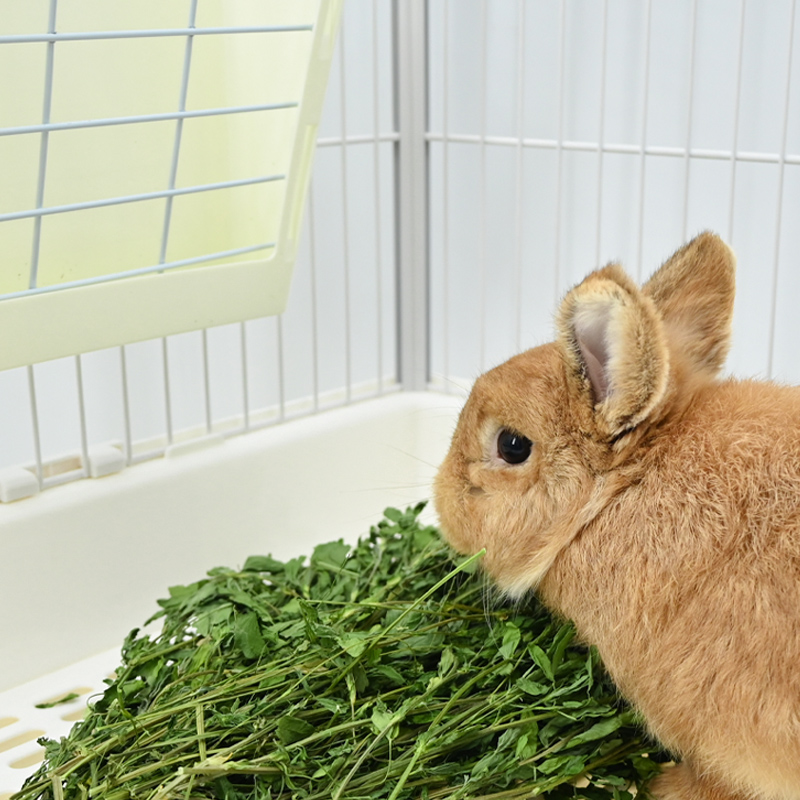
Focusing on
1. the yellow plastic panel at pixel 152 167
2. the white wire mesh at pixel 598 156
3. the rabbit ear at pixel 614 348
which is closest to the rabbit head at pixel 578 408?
the rabbit ear at pixel 614 348

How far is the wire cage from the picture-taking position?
1534 mm

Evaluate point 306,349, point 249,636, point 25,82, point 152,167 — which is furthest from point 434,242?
point 249,636

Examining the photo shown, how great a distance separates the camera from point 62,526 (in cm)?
142

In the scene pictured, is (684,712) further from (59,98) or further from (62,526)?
(59,98)

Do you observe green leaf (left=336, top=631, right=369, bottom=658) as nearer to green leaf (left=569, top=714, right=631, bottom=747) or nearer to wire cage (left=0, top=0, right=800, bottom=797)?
green leaf (left=569, top=714, right=631, bottom=747)

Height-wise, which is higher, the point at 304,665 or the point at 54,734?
the point at 304,665

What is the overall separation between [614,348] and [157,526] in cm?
79

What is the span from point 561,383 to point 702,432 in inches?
5.4

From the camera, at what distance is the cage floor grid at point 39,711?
3.92 ft

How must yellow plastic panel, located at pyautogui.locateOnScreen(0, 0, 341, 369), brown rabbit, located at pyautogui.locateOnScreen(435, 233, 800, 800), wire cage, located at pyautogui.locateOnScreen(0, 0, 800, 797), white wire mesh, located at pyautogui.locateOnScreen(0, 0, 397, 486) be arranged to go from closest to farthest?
brown rabbit, located at pyautogui.locateOnScreen(435, 233, 800, 800)
yellow plastic panel, located at pyautogui.locateOnScreen(0, 0, 341, 369)
wire cage, located at pyautogui.locateOnScreen(0, 0, 800, 797)
white wire mesh, located at pyautogui.locateOnScreen(0, 0, 397, 486)

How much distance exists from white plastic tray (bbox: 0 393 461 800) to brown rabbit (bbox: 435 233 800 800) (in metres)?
0.20

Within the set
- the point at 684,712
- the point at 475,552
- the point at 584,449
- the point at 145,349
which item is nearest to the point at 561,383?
the point at 584,449

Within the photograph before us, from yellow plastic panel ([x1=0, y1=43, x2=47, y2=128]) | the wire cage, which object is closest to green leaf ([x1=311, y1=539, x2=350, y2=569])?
the wire cage

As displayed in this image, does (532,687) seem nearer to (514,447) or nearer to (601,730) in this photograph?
(601,730)
